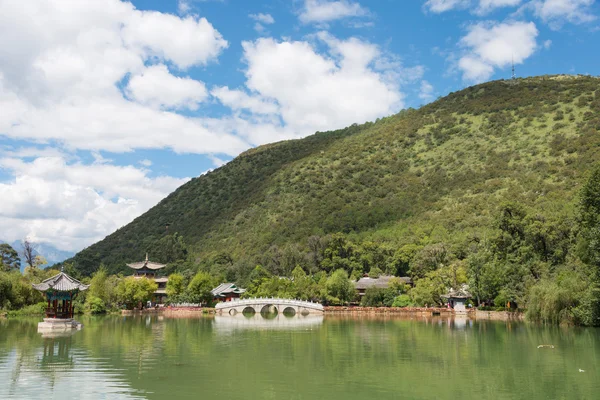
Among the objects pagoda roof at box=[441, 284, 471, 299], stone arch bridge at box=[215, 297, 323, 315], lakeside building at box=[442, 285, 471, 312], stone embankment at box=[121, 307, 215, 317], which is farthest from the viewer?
stone embankment at box=[121, 307, 215, 317]

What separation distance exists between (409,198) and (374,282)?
2847 cm

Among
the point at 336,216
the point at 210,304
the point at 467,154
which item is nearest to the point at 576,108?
the point at 467,154

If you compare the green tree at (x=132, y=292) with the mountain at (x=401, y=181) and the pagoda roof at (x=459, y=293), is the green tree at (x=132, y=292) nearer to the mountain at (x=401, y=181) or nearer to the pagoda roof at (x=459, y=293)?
the mountain at (x=401, y=181)

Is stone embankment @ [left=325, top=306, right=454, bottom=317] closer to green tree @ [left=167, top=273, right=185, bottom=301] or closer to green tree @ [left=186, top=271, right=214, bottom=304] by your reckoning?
green tree @ [left=186, top=271, right=214, bottom=304]

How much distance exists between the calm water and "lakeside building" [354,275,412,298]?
32449 millimetres

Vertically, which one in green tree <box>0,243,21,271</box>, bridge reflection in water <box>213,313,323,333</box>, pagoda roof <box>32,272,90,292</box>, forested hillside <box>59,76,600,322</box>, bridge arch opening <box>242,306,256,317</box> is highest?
forested hillside <box>59,76,600,322</box>

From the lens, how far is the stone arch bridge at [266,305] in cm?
5994

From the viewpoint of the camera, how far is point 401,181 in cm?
10150

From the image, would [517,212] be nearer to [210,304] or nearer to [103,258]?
[210,304]

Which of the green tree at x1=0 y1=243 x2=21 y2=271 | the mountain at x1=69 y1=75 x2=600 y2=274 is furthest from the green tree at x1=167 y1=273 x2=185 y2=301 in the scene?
the green tree at x1=0 y1=243 x2=21 y2=271

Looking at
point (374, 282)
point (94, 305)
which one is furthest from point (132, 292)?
point (374, 282)

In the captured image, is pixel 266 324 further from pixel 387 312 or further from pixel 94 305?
pixel 94 305

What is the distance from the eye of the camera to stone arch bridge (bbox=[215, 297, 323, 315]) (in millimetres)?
59938

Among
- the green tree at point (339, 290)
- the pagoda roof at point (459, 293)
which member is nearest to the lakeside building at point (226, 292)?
the green tree at point (339, 290)
